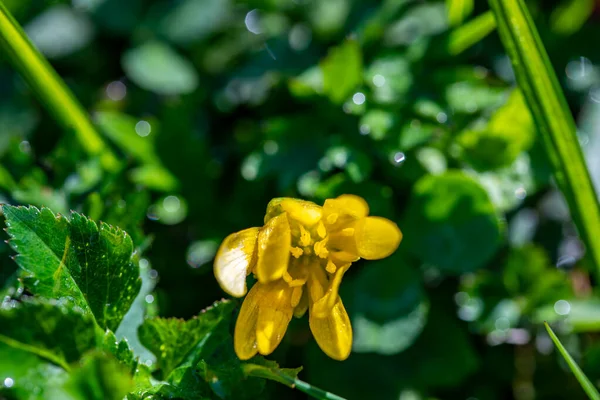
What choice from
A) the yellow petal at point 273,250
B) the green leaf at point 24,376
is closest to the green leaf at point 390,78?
the yellow petal at point 273,250

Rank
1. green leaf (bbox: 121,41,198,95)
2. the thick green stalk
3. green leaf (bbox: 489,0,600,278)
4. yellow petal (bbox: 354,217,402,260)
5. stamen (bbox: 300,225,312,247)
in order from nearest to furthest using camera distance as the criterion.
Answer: yellow petal (bbox: 354,217,402,260)
stamen (bbox: 300,225,312,247)
green leaf (bbox: 489,0,600,278)
the thick green stalk
green leaf (bbox: 121,41,198,95)

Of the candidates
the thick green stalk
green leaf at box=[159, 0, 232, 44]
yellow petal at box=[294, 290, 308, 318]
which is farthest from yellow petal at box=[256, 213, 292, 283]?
green leaf at box=[159, 0, 232, 44]

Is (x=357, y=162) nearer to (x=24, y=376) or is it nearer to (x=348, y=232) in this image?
(x=348, y=232)

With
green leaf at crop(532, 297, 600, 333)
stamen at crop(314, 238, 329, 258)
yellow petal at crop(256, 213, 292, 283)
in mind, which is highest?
yellow petal at crop(256, 213, 292, 283)

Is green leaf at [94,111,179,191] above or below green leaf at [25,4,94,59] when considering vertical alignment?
below

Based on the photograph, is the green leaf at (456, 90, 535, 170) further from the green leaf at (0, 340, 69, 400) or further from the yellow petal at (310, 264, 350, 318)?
the green leaf at (0, 340, 69, 400)

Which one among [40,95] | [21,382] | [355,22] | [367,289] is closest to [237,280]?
[21,382]

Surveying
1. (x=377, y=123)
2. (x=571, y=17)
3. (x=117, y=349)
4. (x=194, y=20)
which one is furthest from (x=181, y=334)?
(x=571, y=17)
